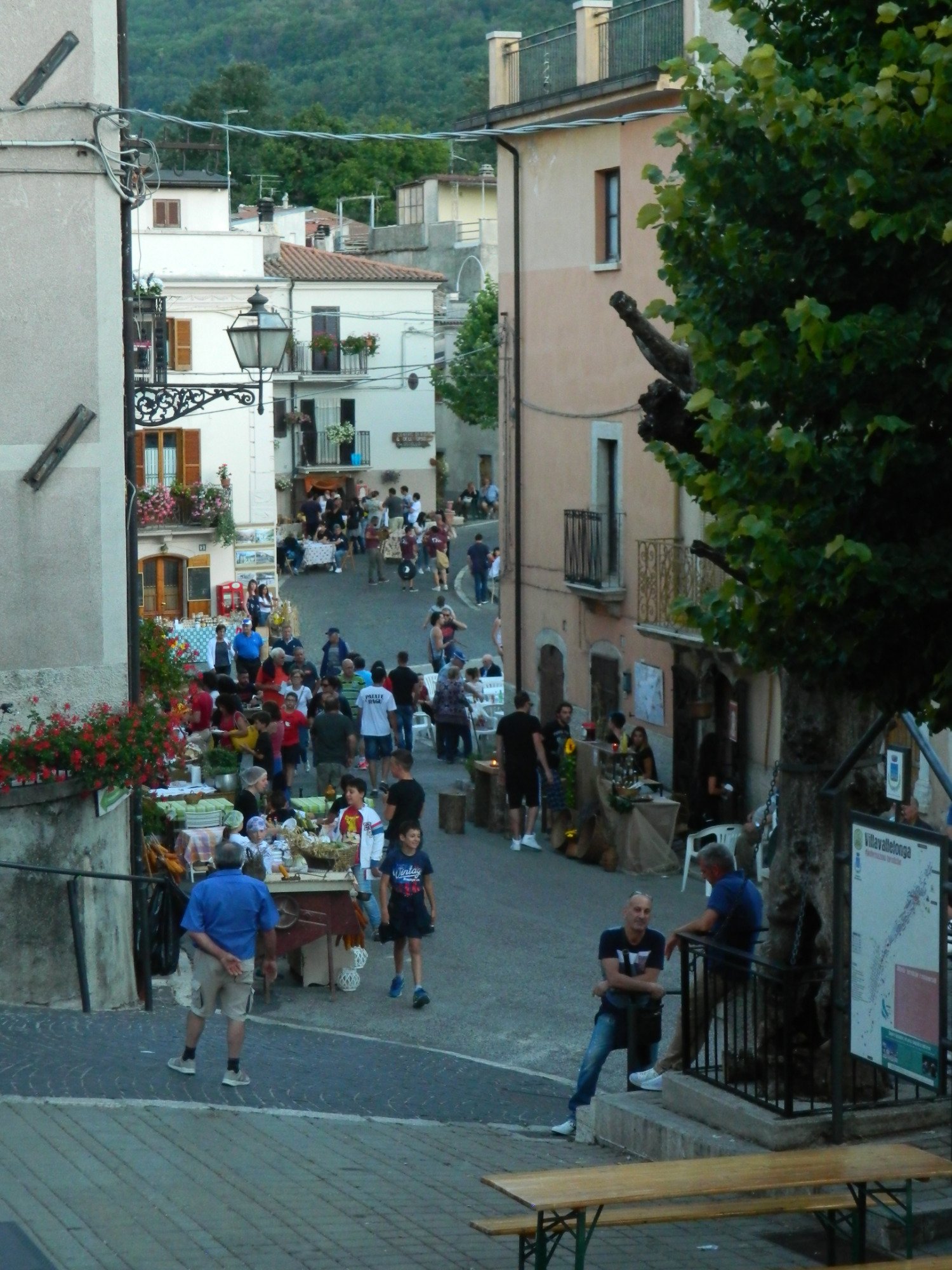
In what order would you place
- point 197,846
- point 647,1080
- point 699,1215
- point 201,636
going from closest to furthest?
point 699,1215 < point 647,1080 < point 197,846 < point 201,636

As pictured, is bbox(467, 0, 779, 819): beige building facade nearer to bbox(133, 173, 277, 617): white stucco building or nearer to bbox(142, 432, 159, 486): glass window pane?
bbox(133, 173, 277, 617): white stucco building

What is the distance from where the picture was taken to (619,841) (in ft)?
68.0

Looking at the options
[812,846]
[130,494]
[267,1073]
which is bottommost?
[267,1073]

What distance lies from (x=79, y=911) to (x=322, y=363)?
4509 centimetres

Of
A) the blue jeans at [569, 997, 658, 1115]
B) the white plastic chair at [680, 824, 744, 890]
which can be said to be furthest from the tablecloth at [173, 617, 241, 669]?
the blue jeans at [569, 997, 658, 1115]

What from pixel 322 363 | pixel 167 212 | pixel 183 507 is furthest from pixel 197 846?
pixel 322 363

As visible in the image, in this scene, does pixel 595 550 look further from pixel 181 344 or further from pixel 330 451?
pixel 330 451

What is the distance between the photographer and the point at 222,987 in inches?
436

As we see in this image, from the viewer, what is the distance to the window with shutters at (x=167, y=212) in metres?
45.9

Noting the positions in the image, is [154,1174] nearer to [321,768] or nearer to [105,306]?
[105,306]

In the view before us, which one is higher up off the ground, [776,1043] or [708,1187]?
[708,1187]

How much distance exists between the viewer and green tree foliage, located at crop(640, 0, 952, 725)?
6977 millimetres

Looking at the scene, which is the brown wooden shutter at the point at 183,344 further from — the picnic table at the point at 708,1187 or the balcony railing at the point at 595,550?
the picnic table at the point at 708,1187

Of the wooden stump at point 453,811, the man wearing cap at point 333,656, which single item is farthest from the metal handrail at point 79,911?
the man wearing cap at point 333,656
